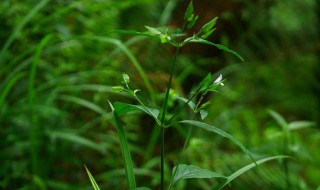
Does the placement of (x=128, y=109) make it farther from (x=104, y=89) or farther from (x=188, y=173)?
(x=104, y=89)

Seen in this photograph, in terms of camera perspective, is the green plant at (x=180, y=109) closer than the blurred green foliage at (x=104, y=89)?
Yes

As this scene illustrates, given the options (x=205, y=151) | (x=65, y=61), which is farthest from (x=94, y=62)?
(x=205, y=151)

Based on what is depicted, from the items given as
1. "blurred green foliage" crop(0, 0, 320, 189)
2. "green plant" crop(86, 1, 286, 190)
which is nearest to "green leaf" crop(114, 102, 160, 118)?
"green plant" crop(86, 1, 286, 190)

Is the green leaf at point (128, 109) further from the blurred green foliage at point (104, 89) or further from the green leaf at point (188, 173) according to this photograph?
the blurred green foliage at point (104, 89)

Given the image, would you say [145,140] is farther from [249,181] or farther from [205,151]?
[249,181]

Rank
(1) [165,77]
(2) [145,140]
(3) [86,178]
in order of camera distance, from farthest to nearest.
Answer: (2) [145,140]
(1) [165,77]
(3) [86,178]

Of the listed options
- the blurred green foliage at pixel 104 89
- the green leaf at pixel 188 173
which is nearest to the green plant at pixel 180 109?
the green leaf at pixel 188 173

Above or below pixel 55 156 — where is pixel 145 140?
below

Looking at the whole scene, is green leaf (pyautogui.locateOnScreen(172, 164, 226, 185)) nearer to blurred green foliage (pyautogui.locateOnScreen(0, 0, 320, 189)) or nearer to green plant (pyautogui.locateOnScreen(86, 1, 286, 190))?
green plant (pyautogui.locateOnScreen(86, 1, 286, 190))

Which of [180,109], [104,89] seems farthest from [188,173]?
[104,89]
